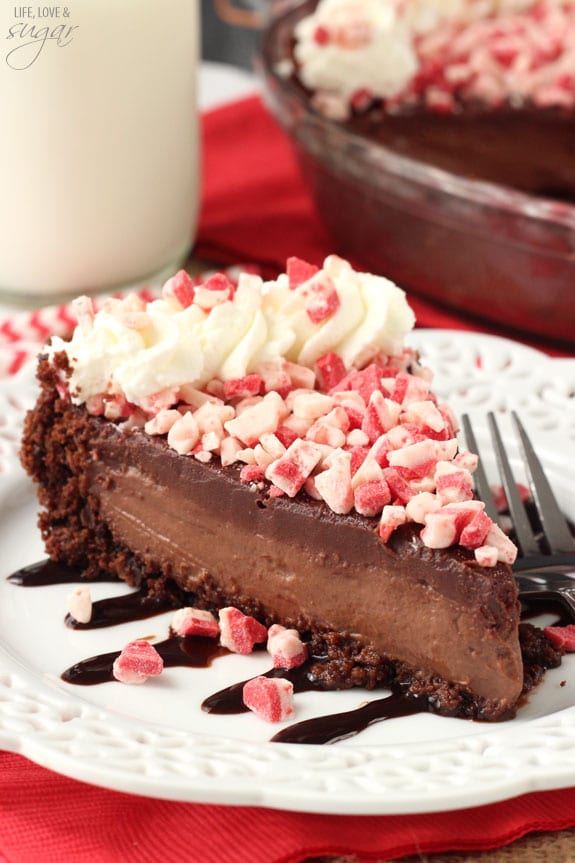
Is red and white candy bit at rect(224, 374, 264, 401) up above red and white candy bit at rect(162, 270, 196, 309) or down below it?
below

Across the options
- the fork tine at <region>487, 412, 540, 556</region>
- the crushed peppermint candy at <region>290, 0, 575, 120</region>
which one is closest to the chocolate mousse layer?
the fork tine at <region>487, 412, 540, 556</region>

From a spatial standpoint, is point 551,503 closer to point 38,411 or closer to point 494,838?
point 494,838

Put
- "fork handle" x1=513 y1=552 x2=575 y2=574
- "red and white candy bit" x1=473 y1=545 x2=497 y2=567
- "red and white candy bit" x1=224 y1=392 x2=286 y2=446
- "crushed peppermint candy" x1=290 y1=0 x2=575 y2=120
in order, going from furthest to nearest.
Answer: "crushed peppermint candy" x1=290 y1=0 x2=575 y2=120
"fork handle" x1=513 y1=552 x2=575 y2=574
"red and white candy bit" x1=224 y1=392 x2=286 y2=446
"red and white candy bit" x1=473 y1=545 x2=497 y2=567

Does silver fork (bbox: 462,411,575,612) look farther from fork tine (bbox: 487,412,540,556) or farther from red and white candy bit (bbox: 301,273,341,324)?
red and white candy bit (bbox: 301,273,341,324)

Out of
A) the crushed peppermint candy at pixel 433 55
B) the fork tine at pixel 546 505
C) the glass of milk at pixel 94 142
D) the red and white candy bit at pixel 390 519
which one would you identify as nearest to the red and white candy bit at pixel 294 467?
the red and white candy bit at pixel 390 519

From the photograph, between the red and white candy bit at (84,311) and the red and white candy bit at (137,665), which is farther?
the red and white candy bit at (84,311)

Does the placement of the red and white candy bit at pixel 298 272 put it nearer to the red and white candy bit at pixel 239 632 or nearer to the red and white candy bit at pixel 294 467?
the red and white candy bit at pixel 294 467

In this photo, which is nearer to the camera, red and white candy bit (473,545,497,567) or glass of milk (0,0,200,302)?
red and white candy bit (473,545,497,567)
